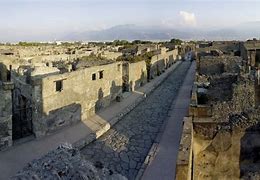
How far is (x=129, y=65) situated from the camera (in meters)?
25.6

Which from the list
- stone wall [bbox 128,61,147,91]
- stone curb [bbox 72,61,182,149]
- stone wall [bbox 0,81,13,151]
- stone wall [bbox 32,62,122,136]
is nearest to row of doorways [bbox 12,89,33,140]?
stone wall [bbox 32,62,122,136]

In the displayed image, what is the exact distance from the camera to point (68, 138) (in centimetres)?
1498

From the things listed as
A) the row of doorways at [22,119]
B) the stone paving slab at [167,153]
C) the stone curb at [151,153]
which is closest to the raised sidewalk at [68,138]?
the row of doorways at [22,119]

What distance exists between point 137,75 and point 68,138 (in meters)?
13.8

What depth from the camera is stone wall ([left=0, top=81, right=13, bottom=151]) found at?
1333 centimetres

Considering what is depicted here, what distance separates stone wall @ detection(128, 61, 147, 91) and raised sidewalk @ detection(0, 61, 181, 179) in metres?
3.08

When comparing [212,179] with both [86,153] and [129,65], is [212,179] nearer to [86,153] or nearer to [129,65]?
[86,153]

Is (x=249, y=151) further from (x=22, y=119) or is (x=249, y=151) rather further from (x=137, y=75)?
(x=137, y=75)

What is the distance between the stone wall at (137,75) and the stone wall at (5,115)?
1281 centimetres

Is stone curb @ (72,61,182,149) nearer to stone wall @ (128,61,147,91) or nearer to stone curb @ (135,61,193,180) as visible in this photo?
stone wall @ (128,61,147,91)

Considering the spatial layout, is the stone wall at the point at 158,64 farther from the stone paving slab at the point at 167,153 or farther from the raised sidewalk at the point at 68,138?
the stone paving slab at the point at 167,153

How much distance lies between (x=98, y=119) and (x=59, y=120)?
8.41 feet

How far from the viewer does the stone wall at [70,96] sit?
15164 mm

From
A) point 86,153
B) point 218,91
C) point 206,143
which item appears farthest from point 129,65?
point 206,143
